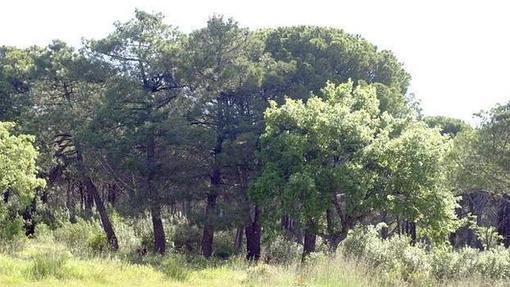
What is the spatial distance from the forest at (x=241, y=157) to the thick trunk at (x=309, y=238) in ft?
0.33

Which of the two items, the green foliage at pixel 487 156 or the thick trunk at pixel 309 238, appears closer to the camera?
the thick trunk at pixel 309 238

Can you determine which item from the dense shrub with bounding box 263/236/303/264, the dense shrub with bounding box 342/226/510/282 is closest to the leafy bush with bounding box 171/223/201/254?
the dense shrub with bounding box 263/236/303/264

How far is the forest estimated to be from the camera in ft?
43.6

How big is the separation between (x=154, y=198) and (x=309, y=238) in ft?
21.3

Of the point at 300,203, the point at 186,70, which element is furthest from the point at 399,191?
the point at 186,70

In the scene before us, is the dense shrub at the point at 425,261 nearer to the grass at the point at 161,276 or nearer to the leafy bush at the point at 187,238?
the grass at the point at 161,276

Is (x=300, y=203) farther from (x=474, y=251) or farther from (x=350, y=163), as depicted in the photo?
(x=474, y=251)

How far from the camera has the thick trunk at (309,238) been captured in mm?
18959

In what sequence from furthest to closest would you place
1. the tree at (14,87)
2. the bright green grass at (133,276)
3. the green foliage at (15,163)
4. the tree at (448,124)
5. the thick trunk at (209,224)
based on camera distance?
the tree at (448,124), the tree at (14,87), the thick trunk at (209,224), the green foliage at (15,163), the bright green grass at (133,276)

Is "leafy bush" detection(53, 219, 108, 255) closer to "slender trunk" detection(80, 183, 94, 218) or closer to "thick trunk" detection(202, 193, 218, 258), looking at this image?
"thick trunk" detection(202, 193, 218, 258)

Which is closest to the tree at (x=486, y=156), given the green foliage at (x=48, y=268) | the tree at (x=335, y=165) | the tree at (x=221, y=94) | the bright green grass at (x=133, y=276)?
the tree at (x=335, y=165)

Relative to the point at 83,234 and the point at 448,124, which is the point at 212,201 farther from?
the point at 448,124

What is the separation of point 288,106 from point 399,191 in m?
4.79

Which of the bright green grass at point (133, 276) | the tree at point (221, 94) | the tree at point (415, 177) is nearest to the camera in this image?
the bright green grass at point (133, 276)
